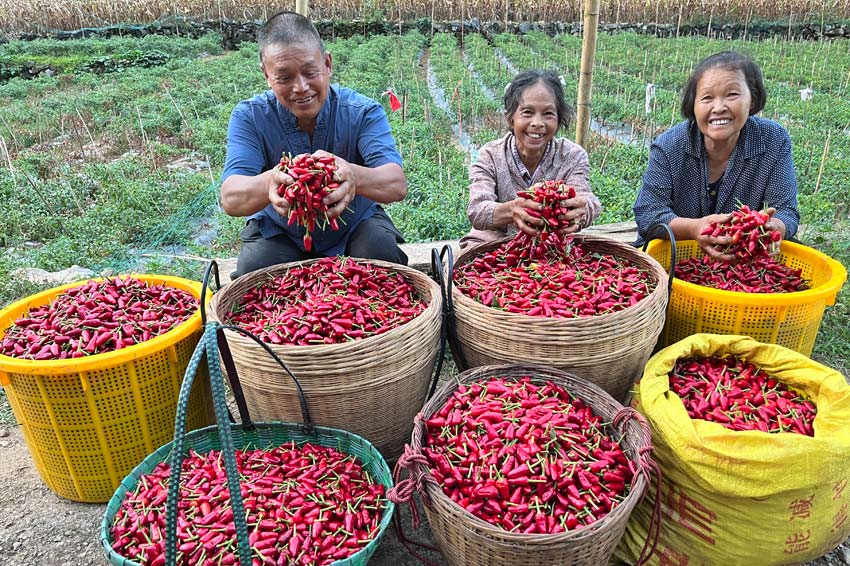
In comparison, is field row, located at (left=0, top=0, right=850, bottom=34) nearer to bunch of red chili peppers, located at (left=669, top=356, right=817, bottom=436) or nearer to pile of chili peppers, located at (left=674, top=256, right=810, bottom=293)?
pile of chili peppers, located at (left=674, top=256, right=810, bottom=293)

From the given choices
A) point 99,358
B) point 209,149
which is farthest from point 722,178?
point 209,149

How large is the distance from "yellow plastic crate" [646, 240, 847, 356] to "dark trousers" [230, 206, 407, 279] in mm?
1782

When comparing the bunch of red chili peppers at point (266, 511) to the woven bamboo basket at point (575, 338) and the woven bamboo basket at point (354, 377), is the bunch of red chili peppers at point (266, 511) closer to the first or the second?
the woven bamboo basket at point (354, 377)

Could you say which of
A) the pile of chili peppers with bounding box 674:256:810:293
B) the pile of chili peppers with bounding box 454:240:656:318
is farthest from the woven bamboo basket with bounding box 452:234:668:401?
the pile of chili peppers with bounding box 674:256:810:293

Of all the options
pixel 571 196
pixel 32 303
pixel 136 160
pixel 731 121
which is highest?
pixel 731 121

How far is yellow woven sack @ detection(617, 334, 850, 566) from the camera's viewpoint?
2.27 m

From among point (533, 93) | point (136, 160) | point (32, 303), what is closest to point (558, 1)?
point (136, 160)

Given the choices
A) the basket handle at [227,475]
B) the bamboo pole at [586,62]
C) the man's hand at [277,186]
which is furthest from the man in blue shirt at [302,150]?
the bamboo pole at [586,62]

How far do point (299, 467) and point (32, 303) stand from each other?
1.92 metres

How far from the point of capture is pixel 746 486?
2281mm

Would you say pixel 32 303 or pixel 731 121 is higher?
pixel 731 121

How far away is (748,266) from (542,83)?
5.48 ft

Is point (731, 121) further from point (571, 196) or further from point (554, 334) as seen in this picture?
point (554, 334)

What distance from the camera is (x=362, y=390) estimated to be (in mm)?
→ 2699
